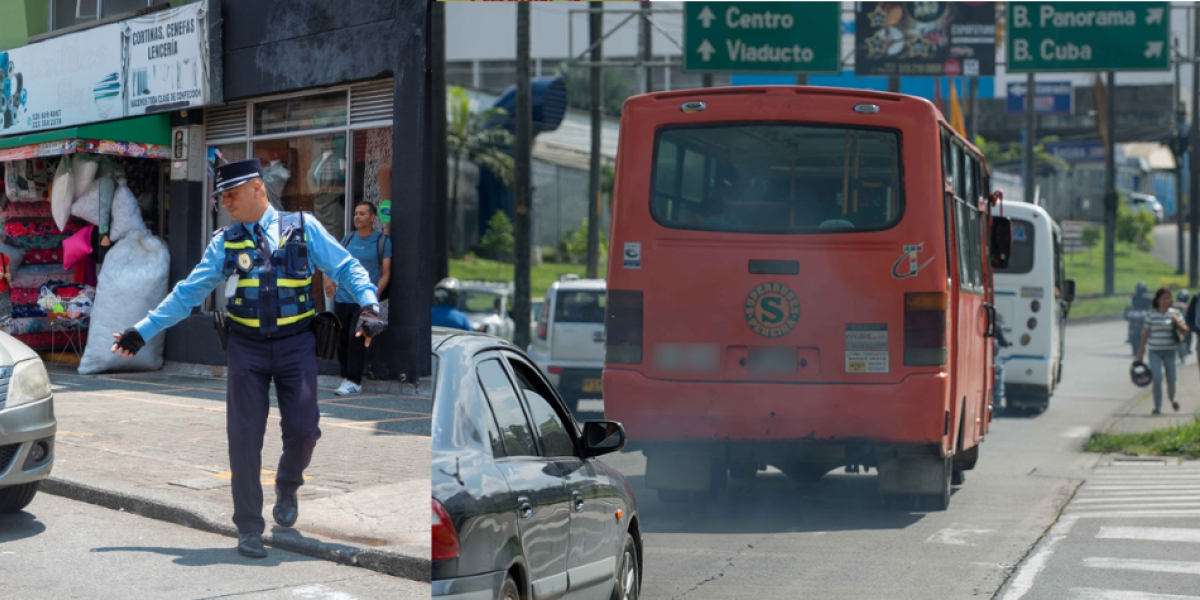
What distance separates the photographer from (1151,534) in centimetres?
788

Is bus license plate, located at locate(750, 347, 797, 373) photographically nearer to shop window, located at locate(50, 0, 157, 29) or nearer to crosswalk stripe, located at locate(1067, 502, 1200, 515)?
crosswalk stripe, located at locate(1067, 502, 1200, 515)

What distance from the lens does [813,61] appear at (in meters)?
19.5

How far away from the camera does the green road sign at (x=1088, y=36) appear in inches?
711

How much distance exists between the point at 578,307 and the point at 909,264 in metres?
7.06

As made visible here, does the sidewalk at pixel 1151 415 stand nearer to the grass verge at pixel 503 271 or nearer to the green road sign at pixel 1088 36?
the green road sign at pixel 1088 36

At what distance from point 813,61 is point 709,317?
1405 cm

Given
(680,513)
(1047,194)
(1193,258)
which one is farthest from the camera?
(1047,194)

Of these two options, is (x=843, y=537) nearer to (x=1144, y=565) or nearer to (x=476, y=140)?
(x=1144, y=565)

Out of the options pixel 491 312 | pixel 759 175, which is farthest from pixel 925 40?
pixel 759 175

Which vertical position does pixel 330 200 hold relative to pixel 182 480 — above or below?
above

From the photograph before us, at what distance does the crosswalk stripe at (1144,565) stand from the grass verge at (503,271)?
3135 mm

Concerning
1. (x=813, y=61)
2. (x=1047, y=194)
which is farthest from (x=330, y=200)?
(x=1047, y=194)

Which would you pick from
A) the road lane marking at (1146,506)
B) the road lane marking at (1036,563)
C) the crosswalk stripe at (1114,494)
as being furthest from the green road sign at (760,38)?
the road lane marking at (1036,563)

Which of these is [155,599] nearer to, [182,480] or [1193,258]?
[182,480]
